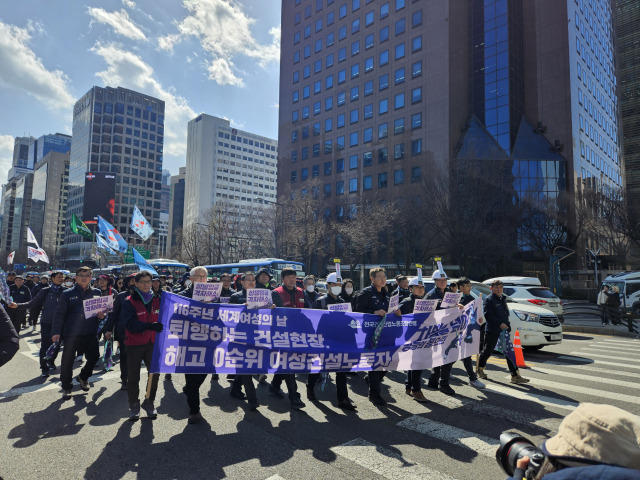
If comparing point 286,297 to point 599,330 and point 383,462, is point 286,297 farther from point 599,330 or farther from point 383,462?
point 599,330

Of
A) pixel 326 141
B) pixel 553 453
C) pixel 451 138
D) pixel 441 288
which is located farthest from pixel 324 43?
pixel 553 453

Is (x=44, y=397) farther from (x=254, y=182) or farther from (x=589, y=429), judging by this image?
(x=254, y=182)

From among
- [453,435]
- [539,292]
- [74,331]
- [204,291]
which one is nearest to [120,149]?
[539,292]

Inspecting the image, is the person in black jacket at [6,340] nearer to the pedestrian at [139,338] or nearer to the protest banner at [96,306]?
the pedestrian at [139,338]

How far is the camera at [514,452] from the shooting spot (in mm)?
1797

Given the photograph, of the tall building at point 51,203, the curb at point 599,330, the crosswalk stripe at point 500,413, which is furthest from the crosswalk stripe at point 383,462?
the tall building at point 51,203

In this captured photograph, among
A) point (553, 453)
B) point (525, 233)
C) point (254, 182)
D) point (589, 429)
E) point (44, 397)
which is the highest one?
point (254, 182)

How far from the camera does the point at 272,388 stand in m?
7.03

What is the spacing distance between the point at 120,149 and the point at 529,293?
448 ft

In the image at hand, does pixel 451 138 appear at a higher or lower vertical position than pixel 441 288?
higher

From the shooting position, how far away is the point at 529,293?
13.8 meters

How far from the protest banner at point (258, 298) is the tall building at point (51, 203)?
15084 centimetres

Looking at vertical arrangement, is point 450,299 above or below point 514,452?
above

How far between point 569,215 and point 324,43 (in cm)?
4745
